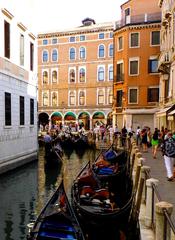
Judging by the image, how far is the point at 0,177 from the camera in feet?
38.3

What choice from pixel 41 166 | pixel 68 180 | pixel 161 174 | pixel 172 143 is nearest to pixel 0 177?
pixel 68 180

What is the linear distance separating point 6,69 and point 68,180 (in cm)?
492

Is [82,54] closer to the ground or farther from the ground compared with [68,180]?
farther from the ground

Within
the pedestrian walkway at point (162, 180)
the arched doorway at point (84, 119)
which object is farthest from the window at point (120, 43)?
the pedestrian walkway at point (162, 180)

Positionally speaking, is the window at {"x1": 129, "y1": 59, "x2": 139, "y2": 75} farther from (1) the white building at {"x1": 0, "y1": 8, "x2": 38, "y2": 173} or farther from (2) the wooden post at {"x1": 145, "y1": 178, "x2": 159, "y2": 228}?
(2) the wooden post at {"x1": 145, "y1": 178, "x2": 159, "y2": 228}

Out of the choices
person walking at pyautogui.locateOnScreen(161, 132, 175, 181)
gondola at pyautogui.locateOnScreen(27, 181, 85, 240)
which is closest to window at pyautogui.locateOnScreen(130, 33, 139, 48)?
person walking at pyautogui.locateOnScreen(161, 132, 175, 181)

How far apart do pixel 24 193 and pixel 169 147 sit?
457 cm

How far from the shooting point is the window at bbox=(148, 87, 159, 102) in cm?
2531

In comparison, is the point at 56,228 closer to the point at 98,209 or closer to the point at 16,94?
the point at 98,209

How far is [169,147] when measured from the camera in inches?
326

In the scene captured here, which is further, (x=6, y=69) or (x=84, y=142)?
(x=84, y=142)

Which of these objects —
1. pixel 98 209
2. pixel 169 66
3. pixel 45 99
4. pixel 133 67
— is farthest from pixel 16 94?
pixel 45 99

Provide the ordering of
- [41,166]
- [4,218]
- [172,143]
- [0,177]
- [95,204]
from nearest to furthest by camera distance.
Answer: [95,204]
[4,218]
[172,143]
[0,177]
[41,166]

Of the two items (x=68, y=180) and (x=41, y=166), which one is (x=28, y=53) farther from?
(x=68, y=180)
